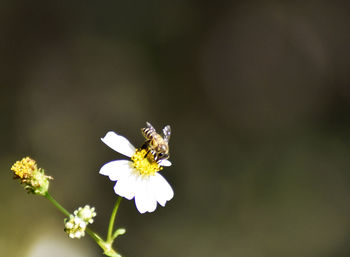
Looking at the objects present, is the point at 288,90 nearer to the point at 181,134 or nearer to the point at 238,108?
the point at 238,108

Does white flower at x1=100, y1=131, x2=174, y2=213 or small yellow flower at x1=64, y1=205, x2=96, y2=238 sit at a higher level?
white flower at x1=100, y1=131, x2=174, y2=213

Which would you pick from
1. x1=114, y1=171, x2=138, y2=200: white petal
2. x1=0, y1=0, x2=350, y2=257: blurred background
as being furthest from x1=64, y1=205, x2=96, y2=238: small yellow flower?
x1=0, y1=0, x2=350, y2=257: blurred background

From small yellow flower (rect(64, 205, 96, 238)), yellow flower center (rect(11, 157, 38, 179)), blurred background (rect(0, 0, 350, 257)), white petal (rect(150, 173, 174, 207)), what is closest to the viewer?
small yellow flower (rect(64, 205, 96, 238))

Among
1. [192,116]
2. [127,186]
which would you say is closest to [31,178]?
[127,186]

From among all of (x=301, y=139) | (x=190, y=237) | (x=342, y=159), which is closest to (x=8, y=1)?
(x=190, y=237)

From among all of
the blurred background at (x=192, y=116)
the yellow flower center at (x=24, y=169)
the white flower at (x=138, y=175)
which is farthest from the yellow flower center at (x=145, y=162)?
the blurred background at (x=192, y=116)

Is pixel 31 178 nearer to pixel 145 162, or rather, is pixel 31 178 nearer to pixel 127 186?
pixel 127 186

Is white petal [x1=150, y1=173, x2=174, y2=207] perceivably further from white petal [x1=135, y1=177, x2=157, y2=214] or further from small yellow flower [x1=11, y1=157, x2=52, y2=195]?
small yellow flower [x1=11, y1=157, x2=52, y2=195]
